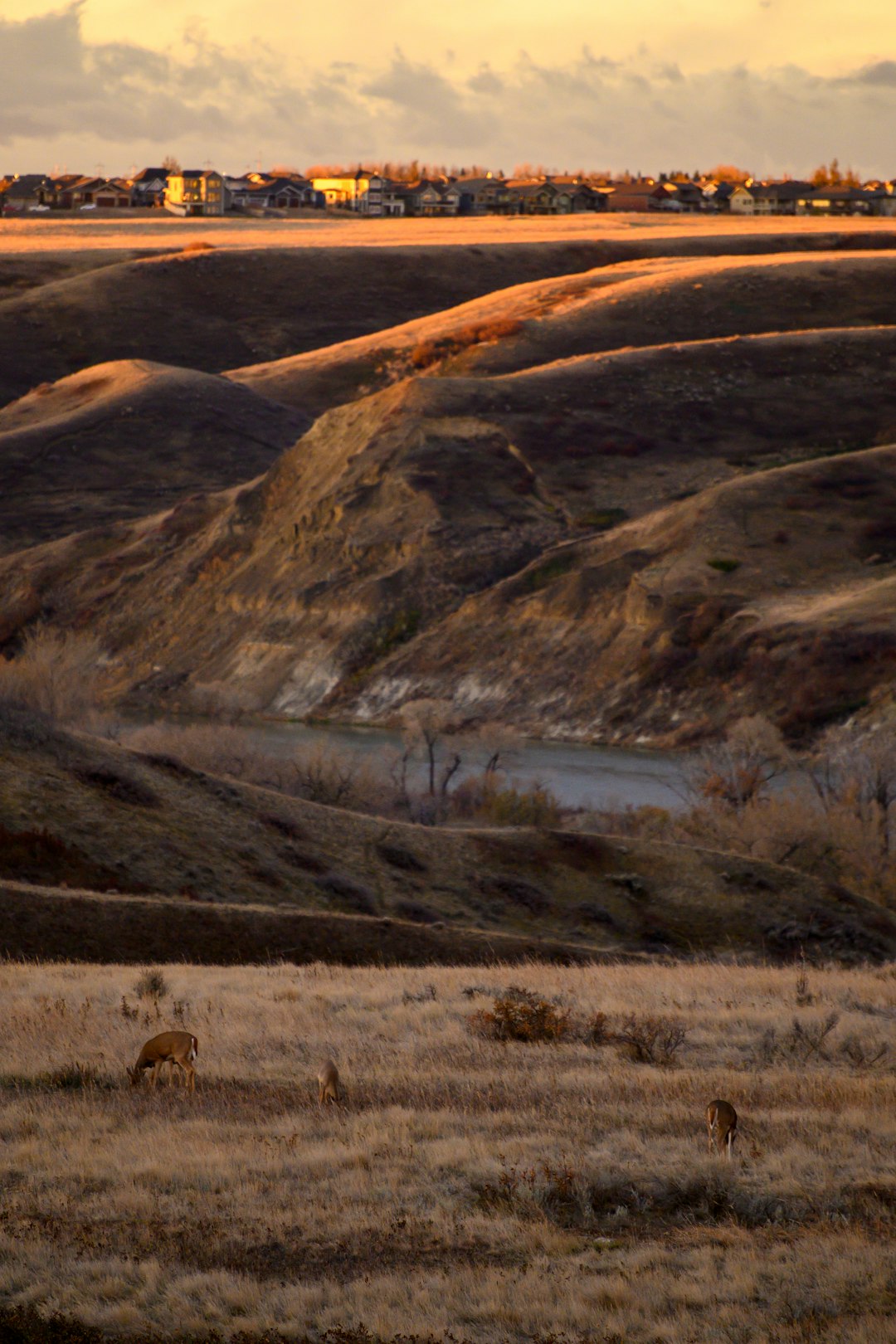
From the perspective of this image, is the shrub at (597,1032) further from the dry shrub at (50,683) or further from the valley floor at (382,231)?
the valley floor at (382,231)

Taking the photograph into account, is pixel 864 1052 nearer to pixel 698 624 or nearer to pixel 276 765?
pixel 276 765

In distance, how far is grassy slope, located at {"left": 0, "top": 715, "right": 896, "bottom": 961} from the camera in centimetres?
3322

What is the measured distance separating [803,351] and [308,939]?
3244 inches

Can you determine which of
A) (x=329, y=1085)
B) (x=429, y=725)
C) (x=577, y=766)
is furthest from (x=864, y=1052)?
(x=577, y=766)

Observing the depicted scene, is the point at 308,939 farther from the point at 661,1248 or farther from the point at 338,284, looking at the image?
the point at 338,284

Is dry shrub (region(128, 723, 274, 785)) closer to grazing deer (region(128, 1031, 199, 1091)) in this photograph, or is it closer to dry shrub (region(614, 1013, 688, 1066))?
dry shrub (region(614, 1013, 688, 1066))

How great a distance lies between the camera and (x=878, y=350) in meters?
100

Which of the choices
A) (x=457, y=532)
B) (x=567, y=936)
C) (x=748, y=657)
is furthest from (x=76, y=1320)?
(x=457, y=532)

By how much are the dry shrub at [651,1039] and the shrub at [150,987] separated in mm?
5492

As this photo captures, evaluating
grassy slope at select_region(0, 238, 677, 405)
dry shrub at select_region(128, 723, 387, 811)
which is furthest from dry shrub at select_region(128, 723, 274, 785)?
grassy slope at select_region(0, 238, 677, 405)

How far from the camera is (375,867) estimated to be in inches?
1475

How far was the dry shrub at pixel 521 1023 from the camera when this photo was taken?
50.3 feet

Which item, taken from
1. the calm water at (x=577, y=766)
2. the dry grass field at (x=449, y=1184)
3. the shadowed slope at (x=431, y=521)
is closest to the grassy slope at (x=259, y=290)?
the shadowed slope at (x=431, y=521)

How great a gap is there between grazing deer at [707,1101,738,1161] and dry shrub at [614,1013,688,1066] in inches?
153
